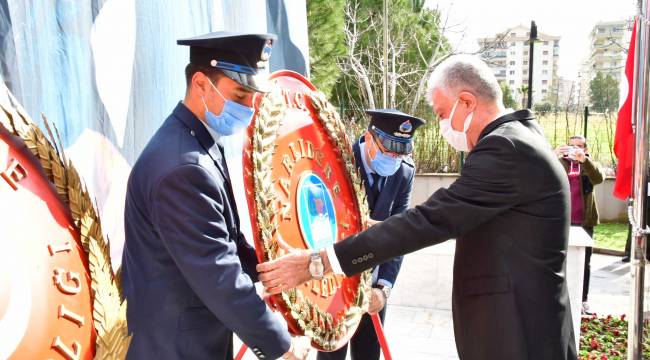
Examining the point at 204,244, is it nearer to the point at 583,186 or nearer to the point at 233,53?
the point at 233,53

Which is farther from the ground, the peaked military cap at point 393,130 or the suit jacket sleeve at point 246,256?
the peaked military cap at point 393,130

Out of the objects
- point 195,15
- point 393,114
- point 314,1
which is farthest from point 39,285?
point 314,1

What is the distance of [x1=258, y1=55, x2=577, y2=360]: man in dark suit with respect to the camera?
2.04 meters

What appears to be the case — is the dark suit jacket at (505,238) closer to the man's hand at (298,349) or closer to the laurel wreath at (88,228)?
the man's hand at (298,349)

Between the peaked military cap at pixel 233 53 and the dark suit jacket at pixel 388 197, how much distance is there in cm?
138

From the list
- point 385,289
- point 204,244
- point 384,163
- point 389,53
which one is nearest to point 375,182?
point 384,163

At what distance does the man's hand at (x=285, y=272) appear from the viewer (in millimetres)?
1902

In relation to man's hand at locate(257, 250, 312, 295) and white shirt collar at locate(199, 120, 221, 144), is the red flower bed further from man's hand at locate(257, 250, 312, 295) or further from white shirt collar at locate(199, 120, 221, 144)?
white shirt collar at locate(199, 120, 221, 144)

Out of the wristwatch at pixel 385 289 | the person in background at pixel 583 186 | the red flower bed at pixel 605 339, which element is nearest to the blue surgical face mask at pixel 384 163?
the wristwatch at pixel 385 289

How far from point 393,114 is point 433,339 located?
282 cm

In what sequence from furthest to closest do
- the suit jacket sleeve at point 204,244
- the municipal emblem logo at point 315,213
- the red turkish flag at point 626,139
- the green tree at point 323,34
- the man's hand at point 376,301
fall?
the green tree at point 323,34 → the red turkish flag at point 626,139 → the man's hand at point 376,301 → the municipal emblem logo at point 315,213 → the suit jacket sleeve at point 204,244

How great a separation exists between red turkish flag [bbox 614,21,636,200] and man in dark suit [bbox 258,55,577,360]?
2423mm

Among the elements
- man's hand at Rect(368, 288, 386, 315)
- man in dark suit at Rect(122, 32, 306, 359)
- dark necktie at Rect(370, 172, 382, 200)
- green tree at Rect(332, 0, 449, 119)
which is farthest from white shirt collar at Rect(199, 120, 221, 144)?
green tree at Rect(332, 0, 449, 119)

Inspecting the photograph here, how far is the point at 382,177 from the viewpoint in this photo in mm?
3234
